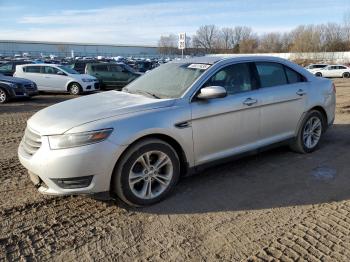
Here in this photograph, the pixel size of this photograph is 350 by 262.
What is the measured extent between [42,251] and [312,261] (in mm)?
2291

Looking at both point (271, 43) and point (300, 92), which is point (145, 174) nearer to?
point (300, 92)

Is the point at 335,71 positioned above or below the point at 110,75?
below

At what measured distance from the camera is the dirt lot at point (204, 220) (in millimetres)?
3074

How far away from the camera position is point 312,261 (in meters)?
2.89

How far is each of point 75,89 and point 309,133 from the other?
1309 centimetres

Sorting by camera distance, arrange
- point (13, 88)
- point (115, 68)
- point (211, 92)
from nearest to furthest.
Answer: point (211, 92) → point (13, 88) → point (115, 68)

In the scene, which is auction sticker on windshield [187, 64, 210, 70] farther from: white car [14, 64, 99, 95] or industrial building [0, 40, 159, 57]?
industrial building [0, 40, 159, 57]

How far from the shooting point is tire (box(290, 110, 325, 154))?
18.4 ft

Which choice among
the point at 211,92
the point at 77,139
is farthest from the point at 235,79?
the point at 77,139

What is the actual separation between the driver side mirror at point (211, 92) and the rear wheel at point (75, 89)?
13.4m

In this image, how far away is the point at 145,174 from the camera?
3889 millimetres

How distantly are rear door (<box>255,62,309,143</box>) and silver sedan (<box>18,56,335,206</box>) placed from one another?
1 centimetres

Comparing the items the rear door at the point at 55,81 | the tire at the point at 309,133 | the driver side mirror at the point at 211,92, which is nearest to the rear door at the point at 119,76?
the rear door at the point at 55,81

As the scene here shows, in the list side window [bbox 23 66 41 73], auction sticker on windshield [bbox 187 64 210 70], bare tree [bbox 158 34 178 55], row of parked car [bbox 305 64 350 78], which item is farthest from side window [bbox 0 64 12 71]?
bare tree [bbox 158 34 178 55]
